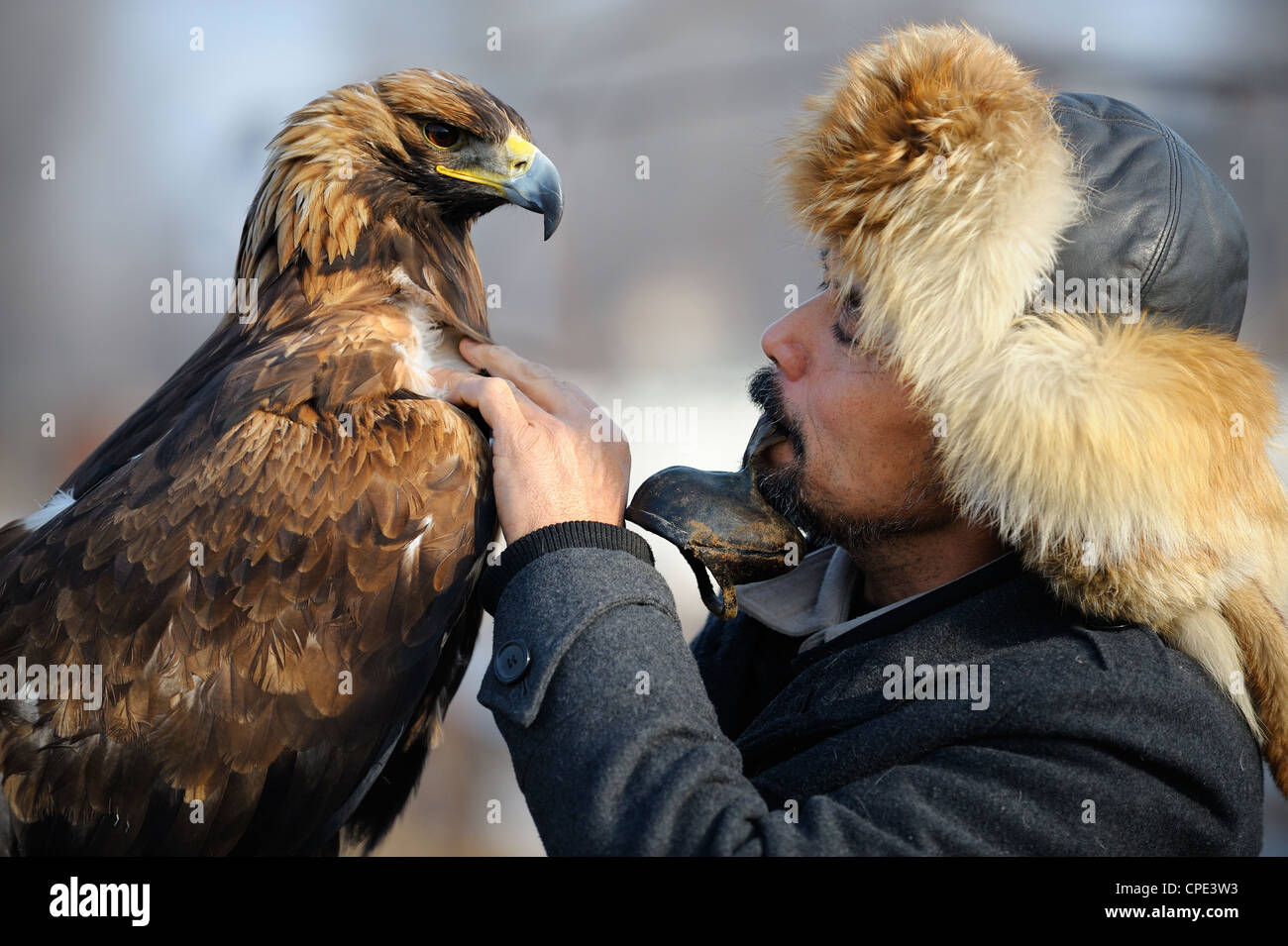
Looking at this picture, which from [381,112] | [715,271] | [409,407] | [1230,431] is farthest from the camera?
[715,271]

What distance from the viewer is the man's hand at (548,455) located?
57.5 inches

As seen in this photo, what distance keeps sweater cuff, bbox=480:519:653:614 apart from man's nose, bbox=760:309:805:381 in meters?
0.39

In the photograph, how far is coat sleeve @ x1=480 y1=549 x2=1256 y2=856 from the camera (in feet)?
3.80

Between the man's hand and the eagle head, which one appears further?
the eagle head

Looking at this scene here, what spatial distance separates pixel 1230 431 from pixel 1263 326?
4.75 metres

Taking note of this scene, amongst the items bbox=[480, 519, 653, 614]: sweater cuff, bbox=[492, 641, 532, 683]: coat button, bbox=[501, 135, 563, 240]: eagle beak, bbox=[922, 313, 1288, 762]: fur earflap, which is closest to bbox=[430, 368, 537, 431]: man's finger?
bbox=[480, 519, 653, 614]: sweater cuff

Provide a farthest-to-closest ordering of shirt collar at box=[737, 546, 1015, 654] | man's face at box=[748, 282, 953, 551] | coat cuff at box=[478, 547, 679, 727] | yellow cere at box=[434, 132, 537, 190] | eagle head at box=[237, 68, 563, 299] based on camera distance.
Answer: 1. yellow cere at box=[434, 132, 537, 190]
2. eagle head at box=[237, 68, 563, 299]
3. shirt collar at box=[737, 546, 1015, 654]
4. man's face at box=[748, 282, 953, 551]
5. coat cuff at box=[478, 547, 679, 727]

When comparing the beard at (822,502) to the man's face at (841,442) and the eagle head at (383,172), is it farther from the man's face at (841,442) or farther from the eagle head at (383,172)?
the eagle head at (383,172)

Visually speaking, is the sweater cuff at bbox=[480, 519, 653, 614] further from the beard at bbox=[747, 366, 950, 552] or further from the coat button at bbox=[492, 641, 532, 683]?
the beard at bbox=[747, 366, 950, 552]

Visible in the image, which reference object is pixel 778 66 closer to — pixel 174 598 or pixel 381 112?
pixel 381 112

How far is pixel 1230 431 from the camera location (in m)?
1.28

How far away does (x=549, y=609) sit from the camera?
1.32 metres

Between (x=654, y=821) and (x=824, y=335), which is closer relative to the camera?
(x=654, y=821)

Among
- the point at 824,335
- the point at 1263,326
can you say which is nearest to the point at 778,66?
the point at 1263,326
